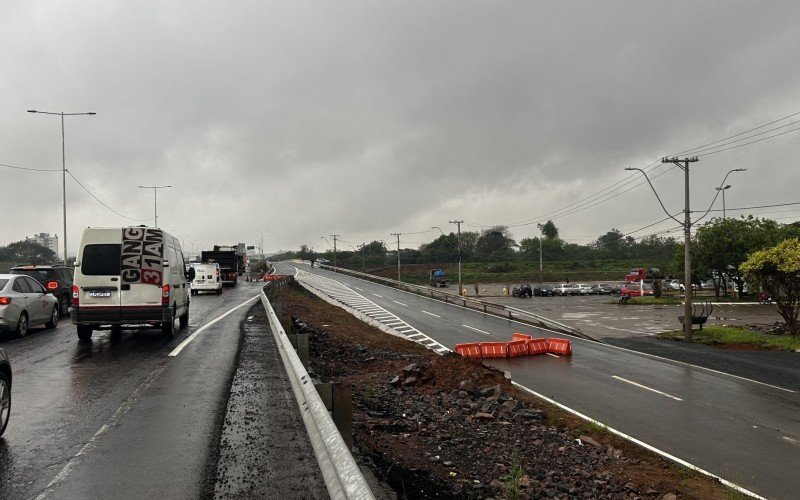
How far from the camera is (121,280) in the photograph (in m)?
13.8

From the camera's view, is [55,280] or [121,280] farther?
[55,280]

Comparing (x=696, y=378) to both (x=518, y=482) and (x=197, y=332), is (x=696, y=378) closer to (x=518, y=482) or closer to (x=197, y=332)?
(x=518, y=482)

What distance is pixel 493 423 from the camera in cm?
1023

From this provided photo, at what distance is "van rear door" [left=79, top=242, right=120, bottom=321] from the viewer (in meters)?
13.5

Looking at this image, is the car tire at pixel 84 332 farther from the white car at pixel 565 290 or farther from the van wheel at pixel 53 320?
the white car at pixel 565 290

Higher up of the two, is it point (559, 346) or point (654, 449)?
point (654, 449)

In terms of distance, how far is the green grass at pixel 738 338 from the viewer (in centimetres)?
2530

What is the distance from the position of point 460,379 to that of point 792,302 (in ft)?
72.4

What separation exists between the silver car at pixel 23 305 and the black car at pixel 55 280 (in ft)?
9.41

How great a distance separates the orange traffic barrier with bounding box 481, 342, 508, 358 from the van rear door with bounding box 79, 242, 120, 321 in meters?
13.7

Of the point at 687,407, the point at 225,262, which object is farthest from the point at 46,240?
the point at 687,407

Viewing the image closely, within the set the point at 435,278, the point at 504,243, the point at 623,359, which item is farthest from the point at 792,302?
the point at 504,243

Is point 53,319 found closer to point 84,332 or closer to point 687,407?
point 84,332

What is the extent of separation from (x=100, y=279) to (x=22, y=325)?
3.57 metres
